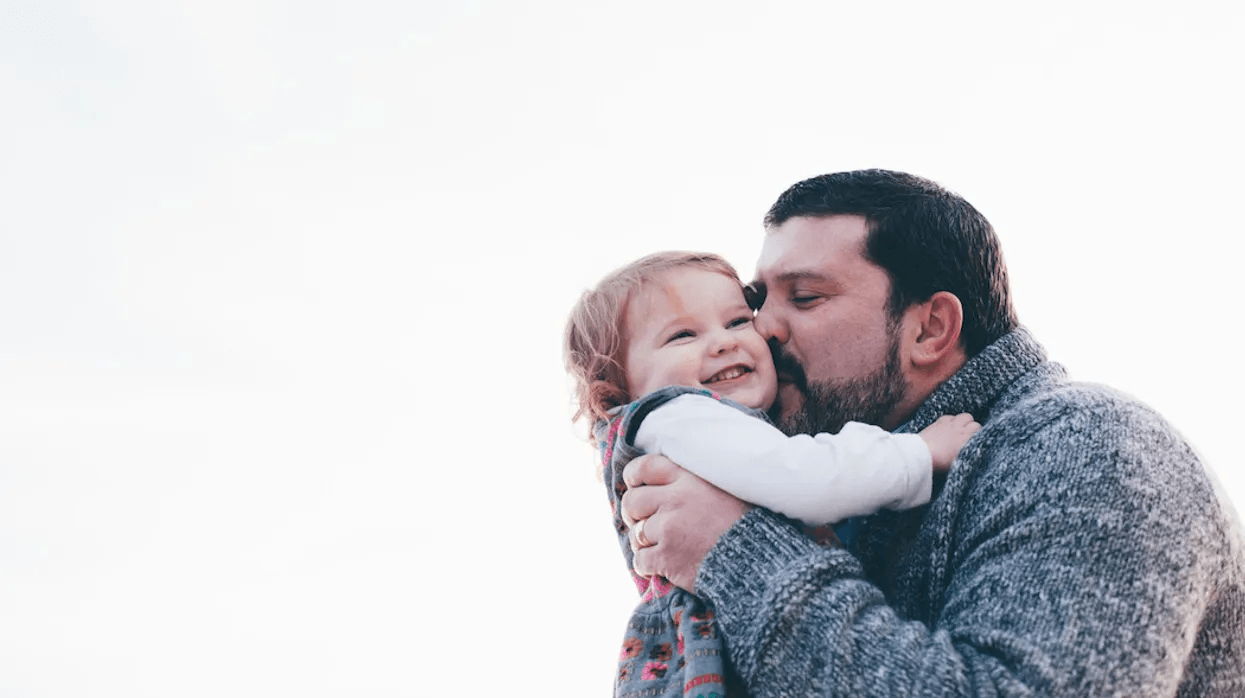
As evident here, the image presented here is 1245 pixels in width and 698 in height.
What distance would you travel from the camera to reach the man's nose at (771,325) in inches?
111

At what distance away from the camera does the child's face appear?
274cm

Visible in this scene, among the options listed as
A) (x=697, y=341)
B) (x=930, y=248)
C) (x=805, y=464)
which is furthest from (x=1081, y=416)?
(x=697, y=341)

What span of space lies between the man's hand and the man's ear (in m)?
A: 0.82

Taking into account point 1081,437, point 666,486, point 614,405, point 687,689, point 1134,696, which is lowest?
point 1134,696

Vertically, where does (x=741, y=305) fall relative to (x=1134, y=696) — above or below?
above

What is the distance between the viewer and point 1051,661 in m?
1.71

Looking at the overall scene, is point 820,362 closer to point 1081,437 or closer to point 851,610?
point 1081,437

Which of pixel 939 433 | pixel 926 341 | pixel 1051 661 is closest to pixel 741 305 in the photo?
pixel 926 341

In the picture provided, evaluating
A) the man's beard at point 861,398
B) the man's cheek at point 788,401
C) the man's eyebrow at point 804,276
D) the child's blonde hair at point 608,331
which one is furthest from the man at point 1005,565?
the child's blonde hair at point 608,331

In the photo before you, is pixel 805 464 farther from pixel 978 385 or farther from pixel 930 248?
pixel 930 248

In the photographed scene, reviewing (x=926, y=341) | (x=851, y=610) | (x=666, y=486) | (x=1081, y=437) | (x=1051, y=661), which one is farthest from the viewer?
(x=926, y=341)

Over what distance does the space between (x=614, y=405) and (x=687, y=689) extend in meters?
1.08

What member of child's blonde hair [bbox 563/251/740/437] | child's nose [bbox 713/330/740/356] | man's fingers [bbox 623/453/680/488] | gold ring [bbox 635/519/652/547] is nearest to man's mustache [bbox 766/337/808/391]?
child's nose [bbox 713/330/740/356]

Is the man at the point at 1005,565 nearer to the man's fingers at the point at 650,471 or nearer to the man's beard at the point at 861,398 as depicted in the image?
the man's fingers at the point at 650,471
